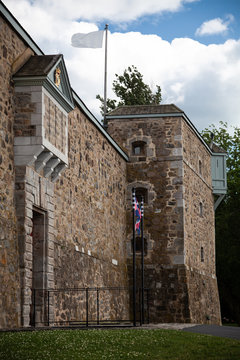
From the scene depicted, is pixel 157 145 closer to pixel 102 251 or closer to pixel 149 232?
pixel 149 232

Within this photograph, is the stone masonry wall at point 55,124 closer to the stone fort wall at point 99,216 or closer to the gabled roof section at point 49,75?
the stone fort wall at point 99,216

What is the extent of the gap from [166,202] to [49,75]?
441 inches

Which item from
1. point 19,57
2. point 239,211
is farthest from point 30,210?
point 239,211

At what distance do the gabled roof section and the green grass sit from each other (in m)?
5.35

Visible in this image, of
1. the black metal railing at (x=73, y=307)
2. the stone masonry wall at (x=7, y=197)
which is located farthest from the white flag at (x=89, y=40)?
the stone masonry wall at (x=7, y=197)

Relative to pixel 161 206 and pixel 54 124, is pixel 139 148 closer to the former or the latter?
pixel 161 206

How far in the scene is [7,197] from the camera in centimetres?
1436

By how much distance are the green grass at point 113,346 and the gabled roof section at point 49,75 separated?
5.35 metres

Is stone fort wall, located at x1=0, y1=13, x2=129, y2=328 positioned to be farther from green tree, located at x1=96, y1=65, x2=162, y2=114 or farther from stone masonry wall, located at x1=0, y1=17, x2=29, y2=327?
green tree, located at x1=96, y1=65, x2=162, y2=114

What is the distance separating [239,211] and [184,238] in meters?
14.3

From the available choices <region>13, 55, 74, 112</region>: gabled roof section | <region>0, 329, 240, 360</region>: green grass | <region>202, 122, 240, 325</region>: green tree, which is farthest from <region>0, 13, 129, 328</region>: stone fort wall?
<region>202, 122, 240, 325</region>: green tree

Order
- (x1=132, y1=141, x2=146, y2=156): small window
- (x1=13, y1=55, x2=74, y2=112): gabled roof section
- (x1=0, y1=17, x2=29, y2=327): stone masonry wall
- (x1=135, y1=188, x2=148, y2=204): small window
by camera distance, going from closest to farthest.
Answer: (x1=0, y1=17, x2=29, y2=327): stone masonry wall
(x1=13, y1=55, x2=74, y2=112): gabled roof section
(x1=135, y1=188, x2=148, y2=204): small window
(x1=132, y1=141, x2=146, y2=156): small window

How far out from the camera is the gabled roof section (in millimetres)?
15078

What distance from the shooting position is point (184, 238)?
2536 cm
